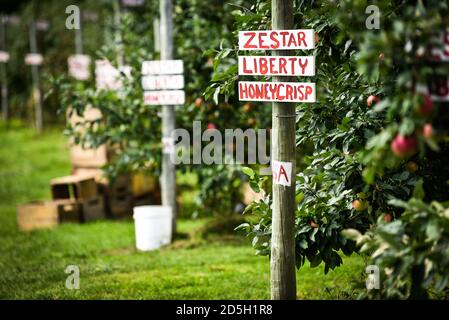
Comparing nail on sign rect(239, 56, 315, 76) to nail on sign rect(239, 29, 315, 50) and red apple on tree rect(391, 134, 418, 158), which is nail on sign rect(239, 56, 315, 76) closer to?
nail on sign rect(239, 29, 315, 50)

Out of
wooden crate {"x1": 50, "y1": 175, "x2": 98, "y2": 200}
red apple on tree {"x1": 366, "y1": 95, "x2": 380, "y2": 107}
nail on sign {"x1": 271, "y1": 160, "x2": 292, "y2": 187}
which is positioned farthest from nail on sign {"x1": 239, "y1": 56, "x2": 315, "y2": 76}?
wooden crate {"x1": 50, "y1": 175, "x2": 98, "y2": 200}

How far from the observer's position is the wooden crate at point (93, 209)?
11242 mm

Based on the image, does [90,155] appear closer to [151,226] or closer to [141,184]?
[141,184]

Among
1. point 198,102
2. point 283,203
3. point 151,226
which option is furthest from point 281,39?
point 151,226

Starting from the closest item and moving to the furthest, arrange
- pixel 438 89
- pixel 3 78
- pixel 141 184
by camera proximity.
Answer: pixel 438 89, pixel 141 184, pixel 3 78

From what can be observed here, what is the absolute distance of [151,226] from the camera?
29.5ft

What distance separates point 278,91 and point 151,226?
14.8ft

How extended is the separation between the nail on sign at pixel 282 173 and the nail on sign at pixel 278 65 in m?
0.60

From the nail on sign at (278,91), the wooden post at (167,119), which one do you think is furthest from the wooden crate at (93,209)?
the nail on sign at (278,91)

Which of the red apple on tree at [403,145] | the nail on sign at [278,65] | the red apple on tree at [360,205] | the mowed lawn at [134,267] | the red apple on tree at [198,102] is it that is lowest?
the mowed lawn at [134,267]

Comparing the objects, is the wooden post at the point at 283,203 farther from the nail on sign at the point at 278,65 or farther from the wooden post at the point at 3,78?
the wooden post at the point at 3,78

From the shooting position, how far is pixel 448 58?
3.73 m
